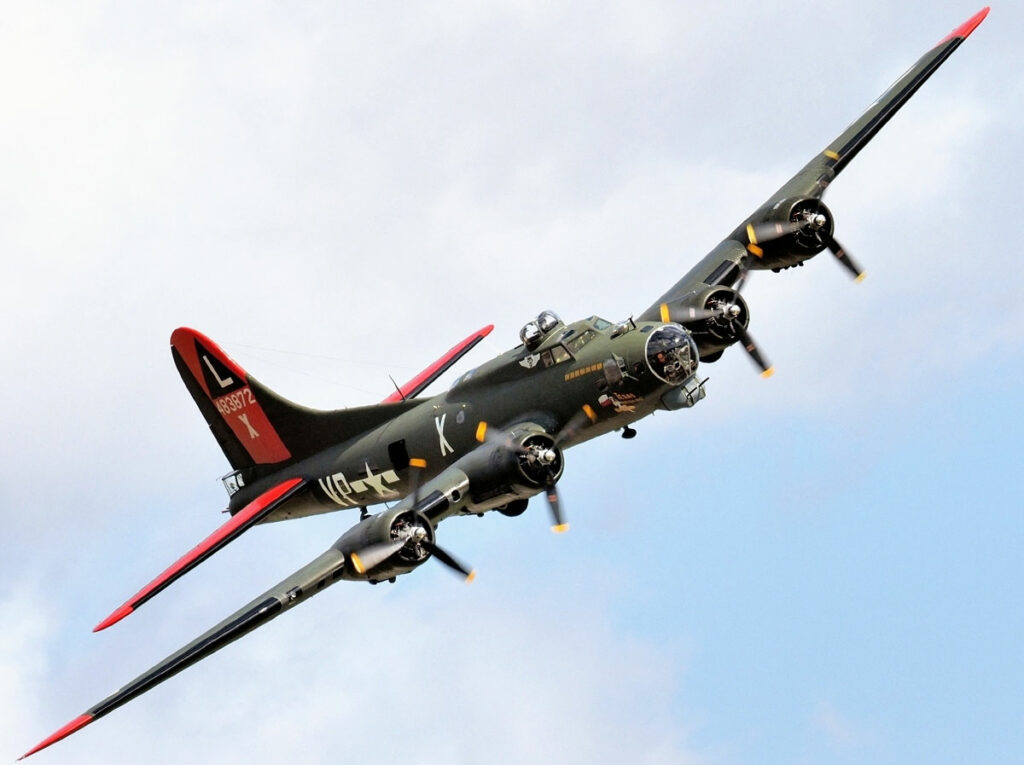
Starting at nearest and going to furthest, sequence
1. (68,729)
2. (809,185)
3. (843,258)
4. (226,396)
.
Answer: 1. (68,729)
2. (843,258)
3. (809,185)
4. (226,396)

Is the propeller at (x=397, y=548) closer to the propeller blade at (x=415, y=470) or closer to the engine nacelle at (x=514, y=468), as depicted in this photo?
the engine nacelle at (x=514, y=468)

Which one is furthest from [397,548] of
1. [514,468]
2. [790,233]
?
[790,233]

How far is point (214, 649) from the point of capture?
141 ft

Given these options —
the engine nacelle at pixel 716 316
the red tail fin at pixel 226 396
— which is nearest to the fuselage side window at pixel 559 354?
the engine nacelle at pixel 716 316

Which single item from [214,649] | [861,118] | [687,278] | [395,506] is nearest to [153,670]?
[214,649]

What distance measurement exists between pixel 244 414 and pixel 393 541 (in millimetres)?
11926

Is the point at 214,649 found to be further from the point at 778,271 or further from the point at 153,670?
the point at 778,271

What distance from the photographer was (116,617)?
1797 inches

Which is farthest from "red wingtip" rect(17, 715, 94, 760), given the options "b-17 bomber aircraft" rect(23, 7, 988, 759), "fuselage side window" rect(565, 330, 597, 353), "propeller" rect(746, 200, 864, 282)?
"propeller" rect(746, 200, 864, 282)

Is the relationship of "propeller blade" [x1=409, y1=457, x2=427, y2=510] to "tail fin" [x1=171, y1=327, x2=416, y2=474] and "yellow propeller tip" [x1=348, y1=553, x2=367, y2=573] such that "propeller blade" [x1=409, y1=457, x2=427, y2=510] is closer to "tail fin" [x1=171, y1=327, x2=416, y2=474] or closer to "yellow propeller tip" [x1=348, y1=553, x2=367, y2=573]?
"tail fin" [x1=171, y1=327, x2=416, y2=474]

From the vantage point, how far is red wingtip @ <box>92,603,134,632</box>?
44.9 metres

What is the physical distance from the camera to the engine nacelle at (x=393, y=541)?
4225 centimetres

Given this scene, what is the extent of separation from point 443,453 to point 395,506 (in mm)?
3511

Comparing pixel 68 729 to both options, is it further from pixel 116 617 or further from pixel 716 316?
pixel 716 316
